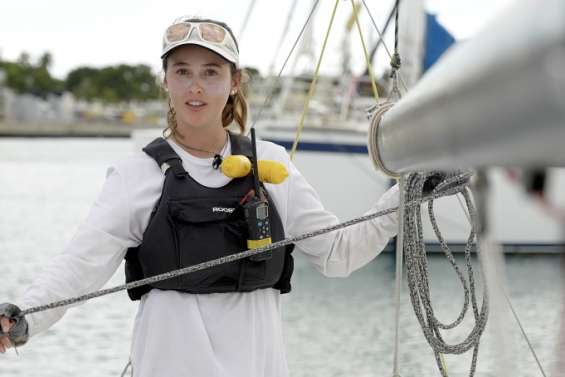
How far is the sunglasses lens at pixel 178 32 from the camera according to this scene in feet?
6.86

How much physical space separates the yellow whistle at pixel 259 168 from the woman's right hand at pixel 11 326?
55 centimetres

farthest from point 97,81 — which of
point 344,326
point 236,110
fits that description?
point 236,110

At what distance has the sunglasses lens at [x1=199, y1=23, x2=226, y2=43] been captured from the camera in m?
2.10

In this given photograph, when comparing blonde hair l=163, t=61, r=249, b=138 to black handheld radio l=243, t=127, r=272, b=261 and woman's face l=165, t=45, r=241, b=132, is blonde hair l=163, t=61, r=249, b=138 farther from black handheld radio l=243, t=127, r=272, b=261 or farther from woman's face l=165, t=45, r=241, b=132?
black handheld radio l=243, t=127, r=272, b=261

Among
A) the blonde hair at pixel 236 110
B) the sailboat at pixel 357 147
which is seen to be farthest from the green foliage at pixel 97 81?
the blonde hair at pixel 236 110

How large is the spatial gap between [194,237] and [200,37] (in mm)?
457

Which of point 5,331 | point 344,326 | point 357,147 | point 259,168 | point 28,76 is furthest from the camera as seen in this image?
point 28,76

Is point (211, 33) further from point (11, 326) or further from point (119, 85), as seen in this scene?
point (119, 85)

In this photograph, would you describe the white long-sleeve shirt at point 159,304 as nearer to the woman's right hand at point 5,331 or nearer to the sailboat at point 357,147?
the woman's right hand at point 5,331

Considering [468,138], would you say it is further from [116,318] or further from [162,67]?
[116,318]

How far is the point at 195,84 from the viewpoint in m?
2.09

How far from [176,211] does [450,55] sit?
1.23 metres

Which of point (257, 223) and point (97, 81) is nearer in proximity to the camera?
point (257, 223)

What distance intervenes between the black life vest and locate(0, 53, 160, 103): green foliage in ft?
304
